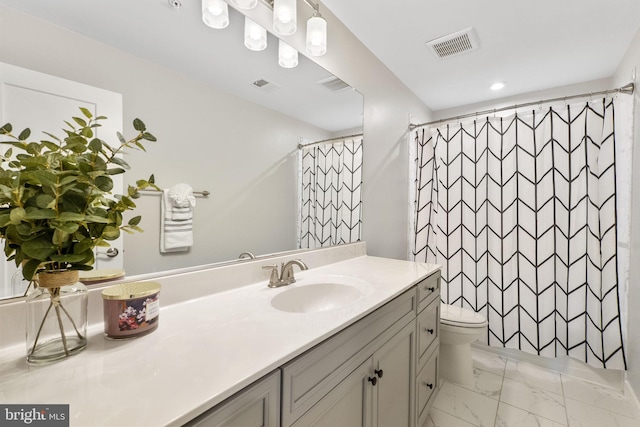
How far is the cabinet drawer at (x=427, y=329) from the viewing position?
4.40ft

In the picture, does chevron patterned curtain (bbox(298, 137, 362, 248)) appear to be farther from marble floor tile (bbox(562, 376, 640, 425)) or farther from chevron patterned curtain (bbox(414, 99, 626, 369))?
marble floor tile (bbox(562, 376, 640, 425))

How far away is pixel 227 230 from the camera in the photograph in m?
1.14

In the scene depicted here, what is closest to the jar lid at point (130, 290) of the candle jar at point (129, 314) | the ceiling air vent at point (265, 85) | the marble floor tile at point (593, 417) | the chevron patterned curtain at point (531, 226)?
the candle jar at point (129, 314)

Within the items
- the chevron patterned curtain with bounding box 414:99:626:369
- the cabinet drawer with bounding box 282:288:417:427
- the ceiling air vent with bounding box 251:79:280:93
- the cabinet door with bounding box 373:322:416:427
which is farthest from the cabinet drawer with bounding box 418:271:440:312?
the ceiling air vent with bounding box 251:79:280:93

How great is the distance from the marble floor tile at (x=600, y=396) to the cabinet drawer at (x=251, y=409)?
2.16 m

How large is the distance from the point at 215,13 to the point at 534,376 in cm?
290

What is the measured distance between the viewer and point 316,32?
139 cm

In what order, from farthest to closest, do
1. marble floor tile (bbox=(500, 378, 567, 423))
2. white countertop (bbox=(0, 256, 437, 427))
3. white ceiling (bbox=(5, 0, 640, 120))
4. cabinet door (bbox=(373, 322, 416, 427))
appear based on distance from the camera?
marble floor tile (bbox=(500, 378, 567, 423)), cabinet door (bbox=(373, 322, 416, 427)), white ceiling (bbox=(5, 0, 640, 120)), white countertop (bbox=(0, 256, 437, 427))

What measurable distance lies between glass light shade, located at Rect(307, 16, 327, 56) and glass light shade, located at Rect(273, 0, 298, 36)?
5.8 inches

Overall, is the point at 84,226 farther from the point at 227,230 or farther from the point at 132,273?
A: the point at 227,230

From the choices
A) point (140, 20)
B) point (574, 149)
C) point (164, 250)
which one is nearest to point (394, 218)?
point (574, 149)

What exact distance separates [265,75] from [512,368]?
262 cm

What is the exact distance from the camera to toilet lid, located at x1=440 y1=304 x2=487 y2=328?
176 cm

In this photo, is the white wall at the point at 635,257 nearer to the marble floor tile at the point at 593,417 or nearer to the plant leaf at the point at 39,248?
the marble floor tile at the point at 593,417
